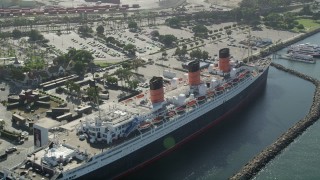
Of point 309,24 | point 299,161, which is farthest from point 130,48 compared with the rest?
point 309,24

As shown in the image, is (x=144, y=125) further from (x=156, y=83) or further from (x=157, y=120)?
(x=156, y=83)

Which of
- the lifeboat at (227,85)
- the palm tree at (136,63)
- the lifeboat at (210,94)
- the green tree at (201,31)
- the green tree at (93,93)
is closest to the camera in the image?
the lifeboat at (210,94)

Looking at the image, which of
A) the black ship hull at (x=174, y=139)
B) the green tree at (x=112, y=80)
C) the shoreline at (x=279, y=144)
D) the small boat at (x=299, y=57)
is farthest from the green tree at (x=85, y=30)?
the shoreline at (x=279, y=144)

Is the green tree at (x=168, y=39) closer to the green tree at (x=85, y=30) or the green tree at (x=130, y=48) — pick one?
the green tree at (x=130, y=48)

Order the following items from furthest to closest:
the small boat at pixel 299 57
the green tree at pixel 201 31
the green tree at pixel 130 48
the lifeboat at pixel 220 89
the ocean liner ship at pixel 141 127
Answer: the green tree at pixel 201 31 < the green tree at pixel 130 48 < the small boat at pixel 299 57 < the lifeboat at pixel 220 89 < the ocean liner ship at pixel 141 127

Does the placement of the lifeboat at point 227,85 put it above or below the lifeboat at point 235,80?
below

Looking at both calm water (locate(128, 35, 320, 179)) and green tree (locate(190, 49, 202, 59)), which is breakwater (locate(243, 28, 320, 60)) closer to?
green tree (locate(190, 49, 202, 59))

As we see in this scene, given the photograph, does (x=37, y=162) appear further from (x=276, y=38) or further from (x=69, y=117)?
(x=276, y=38)

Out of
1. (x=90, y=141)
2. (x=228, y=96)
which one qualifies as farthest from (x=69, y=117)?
(x=228, y=96)
